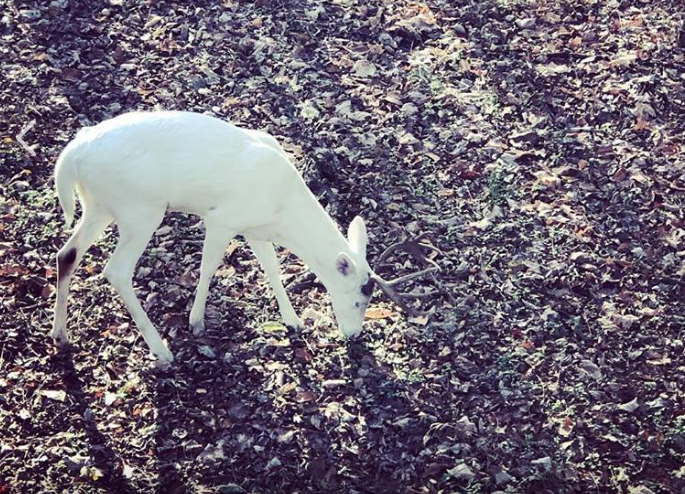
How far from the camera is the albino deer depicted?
5414 millimetres

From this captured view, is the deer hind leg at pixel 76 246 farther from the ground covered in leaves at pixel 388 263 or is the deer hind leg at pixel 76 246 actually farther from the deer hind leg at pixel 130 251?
the ground covered in leaves at pixel 388 263

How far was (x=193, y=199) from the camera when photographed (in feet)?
18.2

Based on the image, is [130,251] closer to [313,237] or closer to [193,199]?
[193,199]

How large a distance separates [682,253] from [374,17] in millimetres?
3809

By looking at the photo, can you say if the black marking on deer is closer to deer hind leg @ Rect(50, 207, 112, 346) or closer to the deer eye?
deer hind leg @ Rect(50, 207, 112, 346)

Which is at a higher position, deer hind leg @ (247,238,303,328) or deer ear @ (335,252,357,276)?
deer ear @ (335,252,357,276)

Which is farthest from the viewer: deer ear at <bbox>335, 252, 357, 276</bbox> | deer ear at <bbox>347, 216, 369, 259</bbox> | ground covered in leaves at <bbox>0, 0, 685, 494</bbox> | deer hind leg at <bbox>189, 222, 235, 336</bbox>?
deer ear at <bbox>347, 216, 369, 259</bbox>

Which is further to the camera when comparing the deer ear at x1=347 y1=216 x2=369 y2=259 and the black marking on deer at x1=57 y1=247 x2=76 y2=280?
the deer ear at x1=347 y1=216 x2=369 y2=259

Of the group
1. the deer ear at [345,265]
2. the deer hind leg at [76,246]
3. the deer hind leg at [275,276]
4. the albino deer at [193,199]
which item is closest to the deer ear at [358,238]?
the albino deer at [193,199]

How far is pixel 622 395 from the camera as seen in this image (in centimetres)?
578

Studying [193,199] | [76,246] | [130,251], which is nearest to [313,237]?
[193,199]

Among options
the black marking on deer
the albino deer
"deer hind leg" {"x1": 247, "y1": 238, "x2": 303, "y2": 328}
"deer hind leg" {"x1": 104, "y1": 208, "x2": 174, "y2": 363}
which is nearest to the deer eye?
the albino deer

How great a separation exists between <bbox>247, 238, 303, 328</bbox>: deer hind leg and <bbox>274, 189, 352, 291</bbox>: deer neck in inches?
6.0

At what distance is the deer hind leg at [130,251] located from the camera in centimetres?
548
